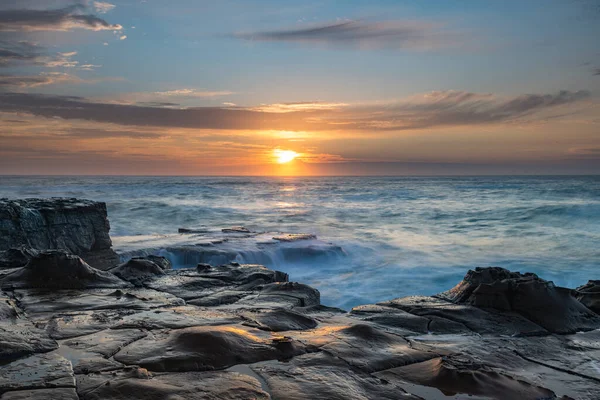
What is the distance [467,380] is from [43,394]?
9.20ft

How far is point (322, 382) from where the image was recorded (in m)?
3.26

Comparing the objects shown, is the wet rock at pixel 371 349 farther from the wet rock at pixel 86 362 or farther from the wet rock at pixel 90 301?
the wet rock at pixel 90 301

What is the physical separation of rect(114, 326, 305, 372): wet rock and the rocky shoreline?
14 millimetres

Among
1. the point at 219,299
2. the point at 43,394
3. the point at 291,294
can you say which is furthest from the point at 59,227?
the point at 43,394

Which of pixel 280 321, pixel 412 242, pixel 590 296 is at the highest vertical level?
pixel 280 321

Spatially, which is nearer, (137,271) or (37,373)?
(37,373)

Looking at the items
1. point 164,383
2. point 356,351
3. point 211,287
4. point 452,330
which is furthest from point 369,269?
point 164,383

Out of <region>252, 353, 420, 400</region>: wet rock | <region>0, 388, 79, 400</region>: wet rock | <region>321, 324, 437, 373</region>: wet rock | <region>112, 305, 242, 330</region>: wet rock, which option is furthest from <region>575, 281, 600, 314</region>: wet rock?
<region>0, 388, 79, 400</region>: wet rock

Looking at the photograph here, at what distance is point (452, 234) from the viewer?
22.5 meters

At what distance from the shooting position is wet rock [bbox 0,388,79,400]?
2.80m

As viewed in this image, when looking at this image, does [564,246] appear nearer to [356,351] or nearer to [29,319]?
[356,351]

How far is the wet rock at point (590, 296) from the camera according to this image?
19.5 ft

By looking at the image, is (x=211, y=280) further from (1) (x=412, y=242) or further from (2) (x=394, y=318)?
(1) (x=412, y=242)

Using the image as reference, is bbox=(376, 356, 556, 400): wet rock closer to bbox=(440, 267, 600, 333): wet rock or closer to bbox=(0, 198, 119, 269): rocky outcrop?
bbox=(440, 267, 600, 333): wet rock
